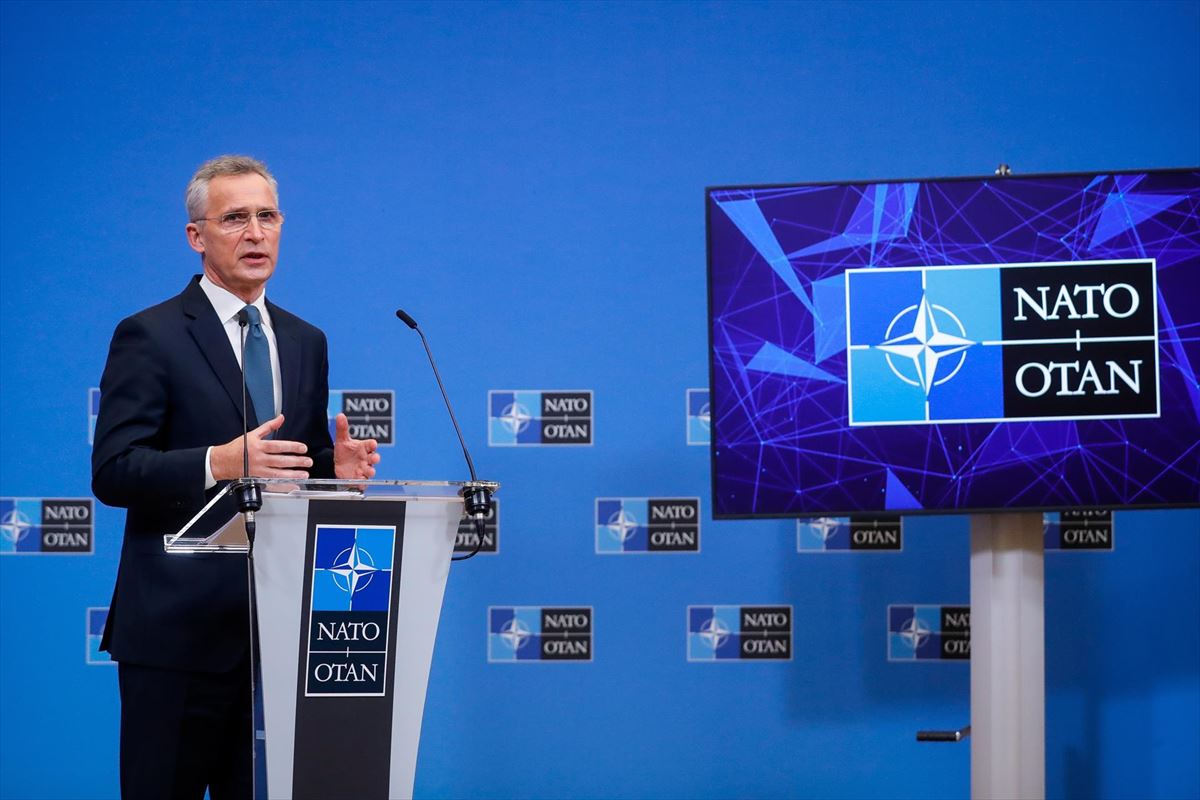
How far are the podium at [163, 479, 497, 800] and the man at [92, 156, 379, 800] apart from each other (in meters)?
0.15

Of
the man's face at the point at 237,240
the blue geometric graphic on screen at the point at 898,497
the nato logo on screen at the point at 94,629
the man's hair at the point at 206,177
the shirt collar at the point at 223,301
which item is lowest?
the nato logo on screen at the point at 94,629

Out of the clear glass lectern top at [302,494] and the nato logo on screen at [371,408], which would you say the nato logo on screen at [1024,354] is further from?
the nato logo on screen at [371,408]

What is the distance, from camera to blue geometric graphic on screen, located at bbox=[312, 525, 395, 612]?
1.86m

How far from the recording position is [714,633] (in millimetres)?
3451

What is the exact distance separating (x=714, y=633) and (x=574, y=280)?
116 cm

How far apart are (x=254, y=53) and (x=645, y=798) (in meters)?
2.60

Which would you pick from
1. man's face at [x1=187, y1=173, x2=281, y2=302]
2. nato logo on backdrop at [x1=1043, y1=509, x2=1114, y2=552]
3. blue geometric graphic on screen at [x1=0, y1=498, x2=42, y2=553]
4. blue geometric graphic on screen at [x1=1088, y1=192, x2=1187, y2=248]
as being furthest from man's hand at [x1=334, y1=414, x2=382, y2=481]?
nato logo on backdrop at [x1=1043, y1=509, x2=1114, y2=552]

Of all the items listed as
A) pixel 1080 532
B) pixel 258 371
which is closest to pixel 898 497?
pixel 1080 532

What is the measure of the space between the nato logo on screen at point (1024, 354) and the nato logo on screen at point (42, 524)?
2.40 m

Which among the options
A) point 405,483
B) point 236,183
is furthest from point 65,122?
point 405,483

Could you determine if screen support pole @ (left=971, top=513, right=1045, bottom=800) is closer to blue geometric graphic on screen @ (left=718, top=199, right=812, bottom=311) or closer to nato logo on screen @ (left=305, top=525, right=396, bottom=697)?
blue geometric graphic on screen @ (left=718, top=199, right=812, bottom=311)

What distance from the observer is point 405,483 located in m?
1.89

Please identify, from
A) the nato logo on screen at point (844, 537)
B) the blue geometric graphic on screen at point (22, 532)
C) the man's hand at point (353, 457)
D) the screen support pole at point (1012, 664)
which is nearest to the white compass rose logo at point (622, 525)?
the nato logo on screen at point (844, 537)

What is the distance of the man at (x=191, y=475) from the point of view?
2.06m
